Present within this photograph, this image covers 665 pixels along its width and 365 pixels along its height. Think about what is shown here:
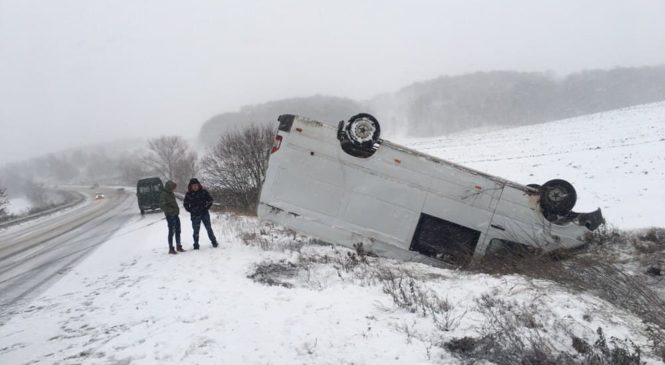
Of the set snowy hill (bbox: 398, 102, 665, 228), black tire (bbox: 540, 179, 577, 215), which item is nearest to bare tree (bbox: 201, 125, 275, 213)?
snowy hill (bbox: 398, 102, 665, 228)

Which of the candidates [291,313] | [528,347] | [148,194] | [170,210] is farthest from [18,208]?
[528,347]

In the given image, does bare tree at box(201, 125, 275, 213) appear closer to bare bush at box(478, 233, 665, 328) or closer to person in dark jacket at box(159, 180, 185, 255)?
person in dark jacket at box(159, 180, 185, 255)

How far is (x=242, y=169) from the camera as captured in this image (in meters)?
20.5

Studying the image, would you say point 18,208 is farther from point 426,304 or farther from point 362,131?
point 426,304

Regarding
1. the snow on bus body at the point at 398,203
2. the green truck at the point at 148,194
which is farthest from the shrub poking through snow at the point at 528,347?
the green truck at the point at 148,194

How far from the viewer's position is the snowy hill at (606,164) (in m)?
8.17

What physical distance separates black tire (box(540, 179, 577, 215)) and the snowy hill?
83.8 inches

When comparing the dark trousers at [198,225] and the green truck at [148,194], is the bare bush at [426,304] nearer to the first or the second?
the dark trousers at [198,225]

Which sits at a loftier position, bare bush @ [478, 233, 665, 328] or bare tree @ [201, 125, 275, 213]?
bare bush @ [478, 233, 665, 328]

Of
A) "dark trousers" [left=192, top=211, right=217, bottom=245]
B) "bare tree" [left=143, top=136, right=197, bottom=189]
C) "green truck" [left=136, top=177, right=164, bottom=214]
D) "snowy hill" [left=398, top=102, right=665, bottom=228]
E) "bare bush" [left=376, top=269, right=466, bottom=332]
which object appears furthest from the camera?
"bare tree" [left=143, top=136, right=197, bottom=189]

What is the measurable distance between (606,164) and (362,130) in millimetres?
13355

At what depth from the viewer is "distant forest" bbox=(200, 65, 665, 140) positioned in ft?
290

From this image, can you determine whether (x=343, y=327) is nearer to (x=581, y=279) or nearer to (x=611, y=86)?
(x=581, y=279)

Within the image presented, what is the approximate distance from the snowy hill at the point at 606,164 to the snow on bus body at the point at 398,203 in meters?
2.70
